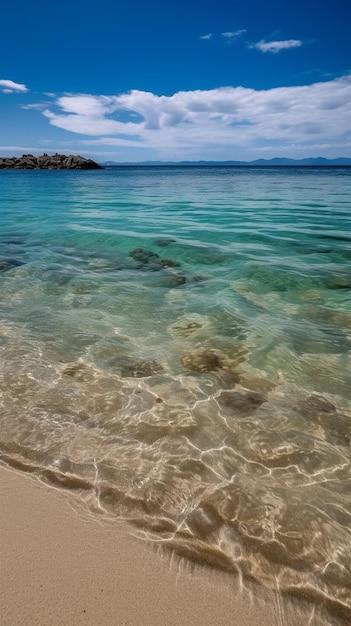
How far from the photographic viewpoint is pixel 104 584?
7.66 ft

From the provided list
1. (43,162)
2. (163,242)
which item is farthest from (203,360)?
(43,162)

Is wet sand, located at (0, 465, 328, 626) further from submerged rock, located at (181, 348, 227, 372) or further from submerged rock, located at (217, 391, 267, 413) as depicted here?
submerged rock, located at (181, 348, 227, 372)

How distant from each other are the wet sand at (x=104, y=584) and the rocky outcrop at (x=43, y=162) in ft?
440

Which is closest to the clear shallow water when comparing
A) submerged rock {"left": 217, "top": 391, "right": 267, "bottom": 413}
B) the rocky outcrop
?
submerged rock {"left": 217, "top": 391, "right": 267, "bottom": 413}

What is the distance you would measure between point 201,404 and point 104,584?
2.32 m

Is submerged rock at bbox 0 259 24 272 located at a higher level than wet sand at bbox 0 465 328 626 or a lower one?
higher

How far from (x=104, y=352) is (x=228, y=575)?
12.4 feet

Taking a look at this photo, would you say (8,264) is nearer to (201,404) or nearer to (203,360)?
(203,360)

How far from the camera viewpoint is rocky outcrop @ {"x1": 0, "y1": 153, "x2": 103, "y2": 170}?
120 metres

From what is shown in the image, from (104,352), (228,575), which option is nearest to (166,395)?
(104,352)

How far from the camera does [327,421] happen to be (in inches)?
164

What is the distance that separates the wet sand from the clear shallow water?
0.53 feet

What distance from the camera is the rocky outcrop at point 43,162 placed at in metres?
120

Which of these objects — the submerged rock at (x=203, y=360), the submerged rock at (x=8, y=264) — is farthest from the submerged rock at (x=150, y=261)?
the submerged rock at (x=203, y=360)
